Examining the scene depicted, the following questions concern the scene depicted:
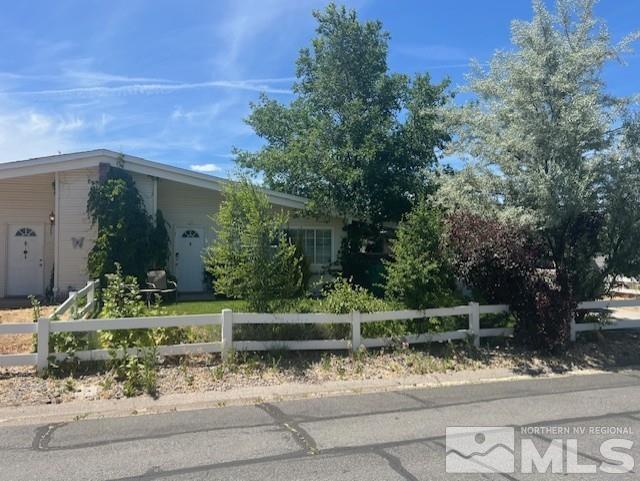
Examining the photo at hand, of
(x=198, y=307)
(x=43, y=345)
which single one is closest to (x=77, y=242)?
(x=198, y=307)

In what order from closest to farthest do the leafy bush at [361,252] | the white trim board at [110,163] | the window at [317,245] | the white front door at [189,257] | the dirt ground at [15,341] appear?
1. the dirt ground at [15,341]
2. the white trim board at [110,163]
3. the white front door at [189,257]
4. the leafy bush at [361,252]
5. the window at [317,245]

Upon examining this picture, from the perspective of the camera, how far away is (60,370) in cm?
799

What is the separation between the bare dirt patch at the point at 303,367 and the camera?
7516mm

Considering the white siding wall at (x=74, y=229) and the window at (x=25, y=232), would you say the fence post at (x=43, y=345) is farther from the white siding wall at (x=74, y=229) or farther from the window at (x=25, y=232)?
the window at (x=25, y=232)

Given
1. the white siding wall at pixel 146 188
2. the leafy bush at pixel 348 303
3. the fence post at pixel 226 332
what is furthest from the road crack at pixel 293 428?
the white siding wall at pixel 146 188

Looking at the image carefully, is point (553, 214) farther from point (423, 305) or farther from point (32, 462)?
point (32, 462)

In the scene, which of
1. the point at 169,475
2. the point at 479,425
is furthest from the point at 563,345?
the point at 169,475

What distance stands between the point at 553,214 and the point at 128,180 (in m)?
10.8

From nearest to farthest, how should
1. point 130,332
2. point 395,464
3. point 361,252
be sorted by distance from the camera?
point 395,464 → point 130,332 → point 361,252

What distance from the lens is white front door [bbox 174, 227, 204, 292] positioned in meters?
16.8

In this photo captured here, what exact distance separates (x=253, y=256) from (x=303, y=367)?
80.5 inches

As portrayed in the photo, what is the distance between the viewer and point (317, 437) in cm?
567

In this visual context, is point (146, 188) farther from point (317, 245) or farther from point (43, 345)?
point (43, 345)

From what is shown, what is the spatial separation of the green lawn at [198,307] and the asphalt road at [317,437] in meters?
5.96
